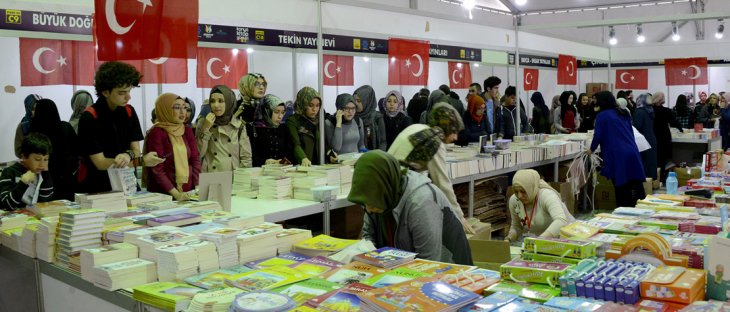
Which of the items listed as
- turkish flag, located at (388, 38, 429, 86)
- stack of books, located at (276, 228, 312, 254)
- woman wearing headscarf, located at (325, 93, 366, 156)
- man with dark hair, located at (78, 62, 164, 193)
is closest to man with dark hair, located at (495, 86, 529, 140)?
turkish flag, located at (388, 38, 429, 86)

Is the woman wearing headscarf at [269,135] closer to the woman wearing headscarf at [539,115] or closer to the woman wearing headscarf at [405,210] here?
the woman wearing headscarf at [405,210]

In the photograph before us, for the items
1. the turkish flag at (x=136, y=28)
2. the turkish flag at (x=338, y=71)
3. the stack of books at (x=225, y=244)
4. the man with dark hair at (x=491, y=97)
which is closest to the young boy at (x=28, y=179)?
the turkish flag at (x=136, y=28)

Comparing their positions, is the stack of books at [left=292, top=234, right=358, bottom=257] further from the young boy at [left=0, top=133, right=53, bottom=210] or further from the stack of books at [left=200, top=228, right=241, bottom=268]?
the young boy at [left=0, top=133, right=53, bottom=210]

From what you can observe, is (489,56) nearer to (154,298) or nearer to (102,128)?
(102,128)

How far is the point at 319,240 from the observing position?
3.13 metres

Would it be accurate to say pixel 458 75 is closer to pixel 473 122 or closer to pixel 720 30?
pixel 473 122

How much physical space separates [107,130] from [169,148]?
47 cm

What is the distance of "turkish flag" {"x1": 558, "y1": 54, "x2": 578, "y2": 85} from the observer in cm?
919

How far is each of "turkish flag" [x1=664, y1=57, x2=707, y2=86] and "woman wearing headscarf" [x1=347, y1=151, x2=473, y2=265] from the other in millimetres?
9701

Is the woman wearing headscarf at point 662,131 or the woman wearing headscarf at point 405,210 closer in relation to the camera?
the woman wearing headscarf at point 405,210

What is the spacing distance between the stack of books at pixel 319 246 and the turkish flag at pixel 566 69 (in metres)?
6.98

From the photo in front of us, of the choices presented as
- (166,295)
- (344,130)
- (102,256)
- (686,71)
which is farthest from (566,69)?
(166,295)

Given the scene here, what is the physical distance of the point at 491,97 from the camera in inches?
323

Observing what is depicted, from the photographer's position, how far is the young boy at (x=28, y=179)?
12.4ft
